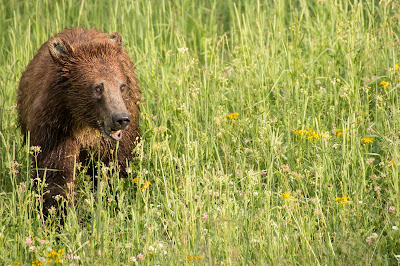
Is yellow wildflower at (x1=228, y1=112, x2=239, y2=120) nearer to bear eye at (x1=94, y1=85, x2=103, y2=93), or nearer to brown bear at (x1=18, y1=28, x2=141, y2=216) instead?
brown bear at (x1=18, y1=28, x2=141, y2=216)

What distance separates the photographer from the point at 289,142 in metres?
4.91

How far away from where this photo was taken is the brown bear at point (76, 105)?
15.3 feet

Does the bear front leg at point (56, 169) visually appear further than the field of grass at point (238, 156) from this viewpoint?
Yes

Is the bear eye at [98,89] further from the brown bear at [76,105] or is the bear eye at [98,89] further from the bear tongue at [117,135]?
the bear tongue at [117,135]

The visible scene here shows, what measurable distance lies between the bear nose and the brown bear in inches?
4.8

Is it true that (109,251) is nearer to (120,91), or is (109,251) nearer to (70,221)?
(70,221)

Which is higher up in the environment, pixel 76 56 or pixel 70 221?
pixel 76 56

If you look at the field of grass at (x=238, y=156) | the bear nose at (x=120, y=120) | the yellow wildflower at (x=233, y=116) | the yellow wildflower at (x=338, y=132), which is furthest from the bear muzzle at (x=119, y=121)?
the yellow wildflower at (x=338, y=132)

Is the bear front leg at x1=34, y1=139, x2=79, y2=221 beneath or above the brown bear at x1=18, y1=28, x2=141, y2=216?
beneath

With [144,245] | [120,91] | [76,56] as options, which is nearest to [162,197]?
[144,245]

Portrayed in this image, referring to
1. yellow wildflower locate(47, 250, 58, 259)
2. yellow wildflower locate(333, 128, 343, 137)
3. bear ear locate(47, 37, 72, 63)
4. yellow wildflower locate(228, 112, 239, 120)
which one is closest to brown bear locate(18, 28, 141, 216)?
bear ear locate(47, 37, 72, 63)

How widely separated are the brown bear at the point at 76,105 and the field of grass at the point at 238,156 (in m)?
0.18

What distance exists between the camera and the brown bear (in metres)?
4.67

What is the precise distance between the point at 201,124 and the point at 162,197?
3.97 ft
